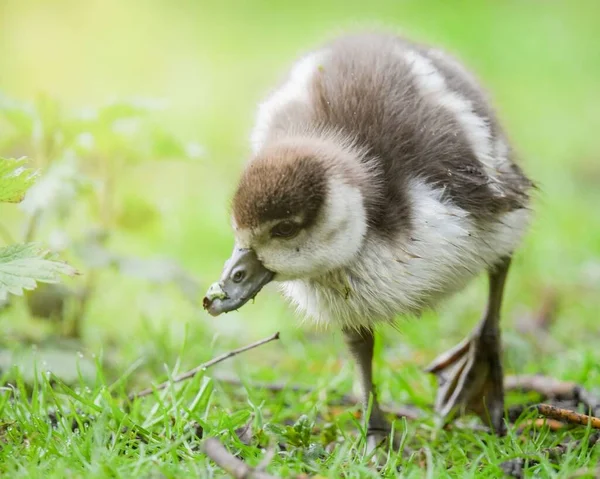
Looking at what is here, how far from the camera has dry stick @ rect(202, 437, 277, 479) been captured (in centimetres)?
196

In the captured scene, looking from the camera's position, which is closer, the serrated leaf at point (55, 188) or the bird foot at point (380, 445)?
the bird foot at point (380, 445)

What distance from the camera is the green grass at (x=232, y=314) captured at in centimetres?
241

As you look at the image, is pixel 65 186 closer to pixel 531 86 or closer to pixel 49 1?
pixel 531 86

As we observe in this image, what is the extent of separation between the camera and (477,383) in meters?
2.97

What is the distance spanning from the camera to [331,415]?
116 inches

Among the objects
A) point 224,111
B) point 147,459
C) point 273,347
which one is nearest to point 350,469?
point 147,459

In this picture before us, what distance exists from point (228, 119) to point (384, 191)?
5.63 meters

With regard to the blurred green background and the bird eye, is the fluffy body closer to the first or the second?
the bird eye

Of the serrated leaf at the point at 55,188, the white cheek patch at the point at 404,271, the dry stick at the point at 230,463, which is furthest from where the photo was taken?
the serrated leaf at the point at 55,188

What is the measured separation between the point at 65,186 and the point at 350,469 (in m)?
1.42

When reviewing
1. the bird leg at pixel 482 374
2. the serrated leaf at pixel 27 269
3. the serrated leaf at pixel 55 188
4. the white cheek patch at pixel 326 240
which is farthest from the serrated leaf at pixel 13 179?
the bird leg at pixel 482 374

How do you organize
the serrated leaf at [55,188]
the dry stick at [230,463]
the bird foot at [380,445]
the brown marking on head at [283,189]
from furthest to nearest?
1. the serrated leaf at [55,188]
2. the bird foot at [380,445]
3. the brown marking on head at [283,189]
4. the dry stick at [230,463]

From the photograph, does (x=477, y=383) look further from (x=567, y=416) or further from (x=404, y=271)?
(x=404, y=271)

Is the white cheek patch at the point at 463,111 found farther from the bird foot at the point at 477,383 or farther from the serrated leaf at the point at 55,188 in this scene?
the serrated leaf at the point at 55,188
